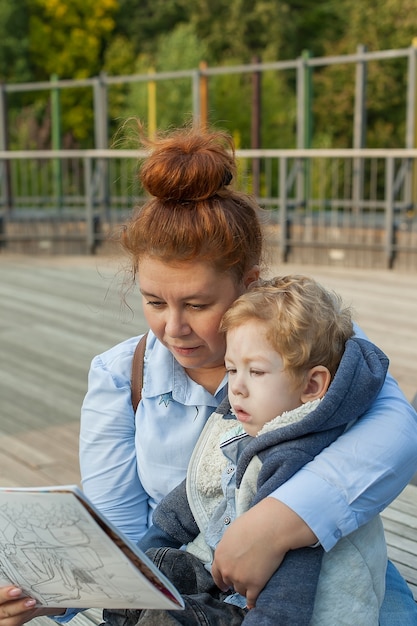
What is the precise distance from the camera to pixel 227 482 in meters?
1.51

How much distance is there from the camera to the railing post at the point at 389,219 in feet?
28.6

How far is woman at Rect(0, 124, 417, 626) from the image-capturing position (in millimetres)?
1350

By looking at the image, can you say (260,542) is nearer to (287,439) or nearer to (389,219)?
(287,439)

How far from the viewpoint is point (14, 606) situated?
1418 millimetres

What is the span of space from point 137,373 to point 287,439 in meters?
0.47

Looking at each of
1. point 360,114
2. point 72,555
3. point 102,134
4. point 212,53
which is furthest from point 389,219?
point 212,53

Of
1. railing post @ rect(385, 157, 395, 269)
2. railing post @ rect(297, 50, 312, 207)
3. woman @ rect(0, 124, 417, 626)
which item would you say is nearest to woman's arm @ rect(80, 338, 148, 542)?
woman @ rect(0, 124, 417, 626)

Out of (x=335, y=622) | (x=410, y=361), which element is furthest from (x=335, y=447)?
(x=410, y=361)

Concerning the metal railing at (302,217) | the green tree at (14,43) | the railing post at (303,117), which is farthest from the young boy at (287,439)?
the green tree at (14,43)

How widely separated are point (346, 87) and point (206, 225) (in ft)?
80.3

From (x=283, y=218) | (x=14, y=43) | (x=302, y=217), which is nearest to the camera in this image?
(x=283, y=218)

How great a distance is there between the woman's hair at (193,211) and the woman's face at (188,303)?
2 centimetres

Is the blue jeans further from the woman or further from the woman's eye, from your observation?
the woman's eye

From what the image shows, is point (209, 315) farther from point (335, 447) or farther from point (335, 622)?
point (335, 622)
